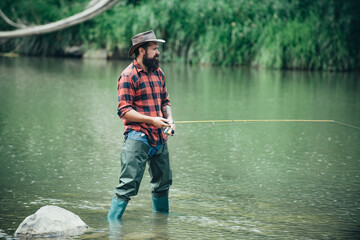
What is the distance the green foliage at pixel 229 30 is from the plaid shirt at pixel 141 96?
14922 mm

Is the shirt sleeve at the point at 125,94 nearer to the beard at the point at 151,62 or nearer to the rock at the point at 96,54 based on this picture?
the beard at the point at 151,62

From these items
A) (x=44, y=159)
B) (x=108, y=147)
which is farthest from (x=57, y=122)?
(x=44, y=159)

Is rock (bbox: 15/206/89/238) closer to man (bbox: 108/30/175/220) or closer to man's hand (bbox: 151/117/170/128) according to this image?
man (bbox: 108/30/175/220)

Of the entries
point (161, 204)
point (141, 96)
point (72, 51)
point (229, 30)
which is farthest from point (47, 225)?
point (72, 51)

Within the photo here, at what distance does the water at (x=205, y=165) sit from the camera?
4828mm

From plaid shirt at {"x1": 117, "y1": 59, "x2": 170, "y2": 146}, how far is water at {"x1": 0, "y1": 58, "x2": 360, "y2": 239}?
2.40ft

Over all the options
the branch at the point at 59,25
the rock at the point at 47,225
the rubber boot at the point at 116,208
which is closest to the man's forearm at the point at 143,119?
the rubber boot at the point at 116,208

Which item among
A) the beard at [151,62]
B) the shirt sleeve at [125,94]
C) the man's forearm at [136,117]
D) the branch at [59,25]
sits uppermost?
the branch at [59,25]

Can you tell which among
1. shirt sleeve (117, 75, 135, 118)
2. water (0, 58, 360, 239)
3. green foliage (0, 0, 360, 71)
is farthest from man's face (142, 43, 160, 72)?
green foliage (0, 0, 360, 71)

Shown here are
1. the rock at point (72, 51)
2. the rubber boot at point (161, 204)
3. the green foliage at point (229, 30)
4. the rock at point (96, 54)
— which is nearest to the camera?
the rubber boot at point (161, 204)

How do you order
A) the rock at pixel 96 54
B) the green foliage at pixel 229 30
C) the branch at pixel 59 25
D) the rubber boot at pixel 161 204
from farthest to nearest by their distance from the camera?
the rock at pixel 96 54, the green foliage at pixel 229 30, the branch at pixel 59 25, the rubber boot at pixel 161 204

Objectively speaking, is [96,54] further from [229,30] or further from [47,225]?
[47,225]

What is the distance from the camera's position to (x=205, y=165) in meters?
7.00

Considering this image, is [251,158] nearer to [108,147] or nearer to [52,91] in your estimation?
[108,147]
